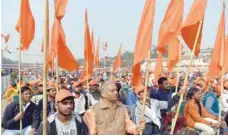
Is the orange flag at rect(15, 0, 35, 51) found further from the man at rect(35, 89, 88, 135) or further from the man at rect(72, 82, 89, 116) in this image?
the man at rect(35, 89, 88, 135)

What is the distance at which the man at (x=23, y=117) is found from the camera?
5051mm

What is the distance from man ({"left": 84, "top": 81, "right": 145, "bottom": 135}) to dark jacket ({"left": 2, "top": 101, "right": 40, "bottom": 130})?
1.48 meters

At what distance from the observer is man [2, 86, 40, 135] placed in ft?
16.6

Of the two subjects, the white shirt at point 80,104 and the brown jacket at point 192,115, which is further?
the white shirt at point 80,104

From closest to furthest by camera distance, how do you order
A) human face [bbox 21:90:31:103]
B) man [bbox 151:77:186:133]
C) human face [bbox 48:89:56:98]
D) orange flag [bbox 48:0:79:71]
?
human face [bbox 21:90:31:103], orange flag [bbox 48:0:79:71], man [bbox 151:77:186:133], human face [bbox 48:89:56:98]

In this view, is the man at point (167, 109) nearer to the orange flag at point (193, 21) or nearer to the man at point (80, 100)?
the orange flag at point (193, 21)

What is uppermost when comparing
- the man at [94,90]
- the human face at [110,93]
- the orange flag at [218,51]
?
the orange flag at [218,51]

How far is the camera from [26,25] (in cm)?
556

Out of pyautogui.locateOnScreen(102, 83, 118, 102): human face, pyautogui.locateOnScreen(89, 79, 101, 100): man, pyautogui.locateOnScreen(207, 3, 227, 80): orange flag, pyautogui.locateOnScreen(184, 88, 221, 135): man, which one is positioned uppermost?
pyautogui.locateOnScreen(207, 3, 227, 80): orange flag

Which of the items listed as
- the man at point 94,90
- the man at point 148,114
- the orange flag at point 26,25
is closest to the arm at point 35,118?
the orange flag at point 26,25

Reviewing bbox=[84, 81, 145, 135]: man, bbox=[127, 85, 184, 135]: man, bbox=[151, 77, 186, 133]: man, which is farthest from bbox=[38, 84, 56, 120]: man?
bbox=[84, 81, 145, 135]: man

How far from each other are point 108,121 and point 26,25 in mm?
2446

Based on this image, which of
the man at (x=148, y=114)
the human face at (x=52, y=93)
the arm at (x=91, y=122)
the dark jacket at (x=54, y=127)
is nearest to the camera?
the dark jacket at (x=54, y=127)

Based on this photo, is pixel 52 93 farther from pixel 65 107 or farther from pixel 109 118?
pixel 65 107
